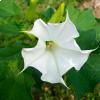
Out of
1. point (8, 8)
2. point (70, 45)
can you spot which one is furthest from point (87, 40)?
point (8, 8)

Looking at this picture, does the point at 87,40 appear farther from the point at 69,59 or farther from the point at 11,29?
the point at 11,29

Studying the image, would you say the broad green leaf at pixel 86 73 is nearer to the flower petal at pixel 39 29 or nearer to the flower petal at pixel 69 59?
the flower petal at pixel 69 59

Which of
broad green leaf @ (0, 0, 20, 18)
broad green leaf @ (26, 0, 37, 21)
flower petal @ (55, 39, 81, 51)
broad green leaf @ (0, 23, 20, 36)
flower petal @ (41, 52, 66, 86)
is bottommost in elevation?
flower petal @ (41, 52, 66, 86)

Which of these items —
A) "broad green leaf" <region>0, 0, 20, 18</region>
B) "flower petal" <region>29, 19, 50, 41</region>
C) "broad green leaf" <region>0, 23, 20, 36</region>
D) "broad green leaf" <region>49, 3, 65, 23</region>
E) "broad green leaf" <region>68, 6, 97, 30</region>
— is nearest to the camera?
"flower petal" <region>29, 19, 50, 41</region>

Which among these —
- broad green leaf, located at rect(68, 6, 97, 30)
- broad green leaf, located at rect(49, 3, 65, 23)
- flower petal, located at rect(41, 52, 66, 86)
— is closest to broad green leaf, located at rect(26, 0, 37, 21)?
broad green leaf, located at rect(49, 3, 65, 23)

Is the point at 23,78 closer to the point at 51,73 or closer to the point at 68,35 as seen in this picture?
the point at 51,73

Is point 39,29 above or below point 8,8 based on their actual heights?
above

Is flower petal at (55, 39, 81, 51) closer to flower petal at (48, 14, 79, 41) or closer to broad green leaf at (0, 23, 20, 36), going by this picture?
flower petal at (48, 14, 79, 41)
